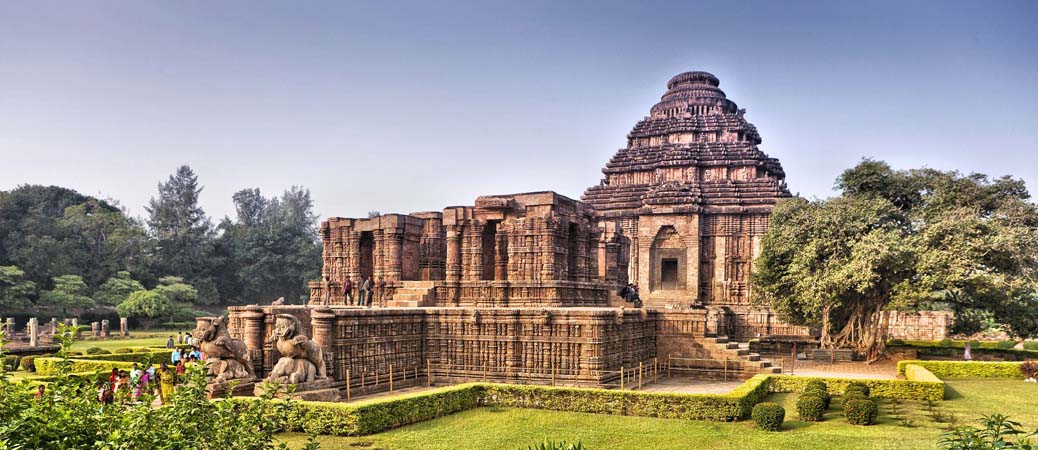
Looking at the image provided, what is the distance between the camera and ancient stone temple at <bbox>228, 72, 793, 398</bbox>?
17.6m

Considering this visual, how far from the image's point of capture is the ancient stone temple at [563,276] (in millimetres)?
17625

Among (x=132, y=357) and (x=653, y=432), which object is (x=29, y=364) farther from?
(x=653, y=432)

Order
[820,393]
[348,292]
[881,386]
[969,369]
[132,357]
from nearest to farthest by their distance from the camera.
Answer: [820,393] → [881,386] → [969,369] → [348,292] → [132,357]

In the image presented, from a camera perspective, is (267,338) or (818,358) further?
(818,358)

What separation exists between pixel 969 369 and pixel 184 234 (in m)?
59.7

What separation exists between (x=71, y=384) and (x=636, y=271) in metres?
33.4

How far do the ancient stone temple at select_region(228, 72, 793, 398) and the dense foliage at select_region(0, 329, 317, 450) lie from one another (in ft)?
33.2

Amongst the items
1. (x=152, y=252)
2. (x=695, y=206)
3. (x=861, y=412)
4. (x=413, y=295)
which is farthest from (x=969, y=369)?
(x=152, y=252)

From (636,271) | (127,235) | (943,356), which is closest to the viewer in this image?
(943,356)

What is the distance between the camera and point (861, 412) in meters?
13.6

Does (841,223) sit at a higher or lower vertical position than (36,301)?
higher

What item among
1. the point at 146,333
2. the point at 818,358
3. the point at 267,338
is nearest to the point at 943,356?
the point at 818,358

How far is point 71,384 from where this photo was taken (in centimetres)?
620

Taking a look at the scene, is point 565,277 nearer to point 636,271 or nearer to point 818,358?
point 818,358
